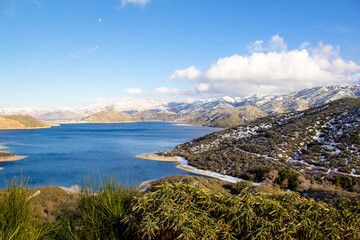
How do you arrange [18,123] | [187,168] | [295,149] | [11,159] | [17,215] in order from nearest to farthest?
[17,215]
[295,149]
[187,168]
[11,159]
[18,123]

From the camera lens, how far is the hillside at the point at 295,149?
26109 millimetres

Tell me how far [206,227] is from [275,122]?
158ft

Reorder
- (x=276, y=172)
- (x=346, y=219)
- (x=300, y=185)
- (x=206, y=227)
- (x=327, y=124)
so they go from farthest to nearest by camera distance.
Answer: (x=327, y=124) < (x=276, y=172) < (x=300, y=185) < (x=346, y=219) < (x=206, y=227)

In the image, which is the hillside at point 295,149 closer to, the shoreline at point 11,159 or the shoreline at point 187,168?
the shoreline at point 187,168

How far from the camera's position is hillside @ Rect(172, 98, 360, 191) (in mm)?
26109

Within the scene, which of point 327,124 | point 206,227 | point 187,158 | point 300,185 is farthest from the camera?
point 187,158

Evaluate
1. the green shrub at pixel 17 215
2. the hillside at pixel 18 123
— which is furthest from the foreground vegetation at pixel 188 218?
the hillside at pixel 18 123

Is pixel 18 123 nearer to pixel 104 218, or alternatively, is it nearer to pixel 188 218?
pixel 104 218

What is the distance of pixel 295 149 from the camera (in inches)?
1359

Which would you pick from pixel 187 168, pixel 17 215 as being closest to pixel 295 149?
pixel 187 168

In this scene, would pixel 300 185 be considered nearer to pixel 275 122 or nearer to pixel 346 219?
pixel 346 219

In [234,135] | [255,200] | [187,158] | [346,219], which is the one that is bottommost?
[187,158]

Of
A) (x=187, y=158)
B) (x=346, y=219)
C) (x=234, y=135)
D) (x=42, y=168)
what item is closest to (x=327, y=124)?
(x=234, y=135)

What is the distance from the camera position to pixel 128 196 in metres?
4.07
